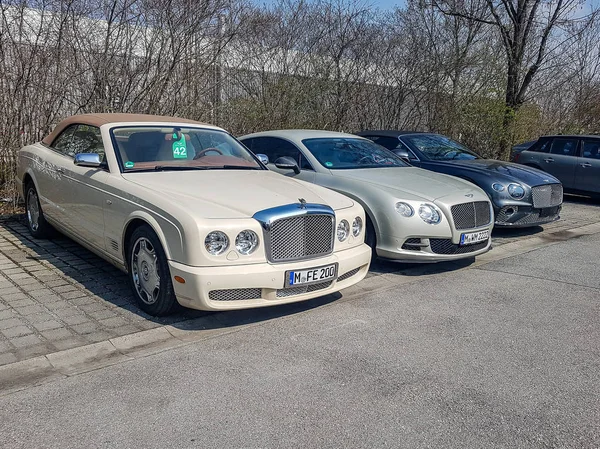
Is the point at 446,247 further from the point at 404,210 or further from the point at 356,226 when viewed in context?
the point at 356,226

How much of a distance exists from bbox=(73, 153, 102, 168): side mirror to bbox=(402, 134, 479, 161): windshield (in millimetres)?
5484

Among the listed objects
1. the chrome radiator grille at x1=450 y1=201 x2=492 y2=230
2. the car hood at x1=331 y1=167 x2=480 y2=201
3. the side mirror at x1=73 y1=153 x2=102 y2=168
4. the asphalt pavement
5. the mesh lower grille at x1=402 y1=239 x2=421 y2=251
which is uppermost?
the side mirror at x1=73 y1=153 x2=102 y2=168

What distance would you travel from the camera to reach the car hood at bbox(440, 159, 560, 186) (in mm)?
8375

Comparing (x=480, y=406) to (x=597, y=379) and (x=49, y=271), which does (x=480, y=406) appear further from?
(x=49, y=271)

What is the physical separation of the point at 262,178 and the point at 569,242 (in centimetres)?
521

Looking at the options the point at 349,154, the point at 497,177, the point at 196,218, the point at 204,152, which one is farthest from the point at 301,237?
the point at 497,177

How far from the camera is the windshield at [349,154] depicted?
7074 millimetres

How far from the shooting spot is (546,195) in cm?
850

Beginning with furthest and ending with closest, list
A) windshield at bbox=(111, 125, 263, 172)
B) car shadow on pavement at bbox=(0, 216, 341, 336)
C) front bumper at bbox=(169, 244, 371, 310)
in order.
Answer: windshield at bbox=(111, 125, 263, 172), car shadow on pavement at bbox=(0, 216, 341, 336), front bumper at bbox=(169, 244, 371, 310)

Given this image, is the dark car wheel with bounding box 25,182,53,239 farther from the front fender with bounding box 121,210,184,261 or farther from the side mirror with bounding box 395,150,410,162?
the side mirror with bounding box 395,150,410,162

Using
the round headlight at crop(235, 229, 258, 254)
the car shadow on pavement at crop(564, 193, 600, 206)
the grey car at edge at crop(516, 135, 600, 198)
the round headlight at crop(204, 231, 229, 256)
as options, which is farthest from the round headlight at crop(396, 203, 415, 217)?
the car shadow on pavement at crop(564, 193, 600, 206)

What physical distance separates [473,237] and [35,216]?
5162 mm

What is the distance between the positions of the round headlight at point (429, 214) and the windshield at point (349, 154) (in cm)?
129

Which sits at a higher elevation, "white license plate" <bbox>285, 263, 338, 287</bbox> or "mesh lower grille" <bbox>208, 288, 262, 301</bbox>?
"white license plate" <bbox>285, 263, 338, 287</bbox>
